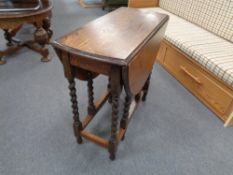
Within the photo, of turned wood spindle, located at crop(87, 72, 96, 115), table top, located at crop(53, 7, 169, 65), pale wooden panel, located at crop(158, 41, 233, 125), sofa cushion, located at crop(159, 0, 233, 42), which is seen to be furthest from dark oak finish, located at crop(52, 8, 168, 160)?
sofa cushion, located at crop(159, 0, 233, 42)

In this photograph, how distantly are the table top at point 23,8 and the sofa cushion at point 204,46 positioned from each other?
4.92ft

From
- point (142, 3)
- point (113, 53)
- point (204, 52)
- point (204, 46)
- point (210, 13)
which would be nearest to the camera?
point (113, 53)

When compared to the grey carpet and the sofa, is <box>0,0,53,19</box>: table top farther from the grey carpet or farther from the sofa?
the sofa

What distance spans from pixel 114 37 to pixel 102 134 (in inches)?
32.4

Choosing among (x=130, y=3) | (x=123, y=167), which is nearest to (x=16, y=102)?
(x=123, y=167)

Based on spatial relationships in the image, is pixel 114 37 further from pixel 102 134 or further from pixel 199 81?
pixel 199 81

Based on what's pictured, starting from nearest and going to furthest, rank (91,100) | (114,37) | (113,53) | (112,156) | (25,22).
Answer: (113,53) → (114,37) → (112,156) → (91,100) → (25,22)

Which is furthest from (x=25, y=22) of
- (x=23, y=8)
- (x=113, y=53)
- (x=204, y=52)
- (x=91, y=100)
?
(x=204, y=52)

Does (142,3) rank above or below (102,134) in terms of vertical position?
above

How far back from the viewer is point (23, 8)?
209 centimetres

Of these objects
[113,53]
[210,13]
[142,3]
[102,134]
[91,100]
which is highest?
[113,53]

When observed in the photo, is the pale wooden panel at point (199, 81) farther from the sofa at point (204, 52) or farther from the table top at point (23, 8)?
the table top at point (23, 8)

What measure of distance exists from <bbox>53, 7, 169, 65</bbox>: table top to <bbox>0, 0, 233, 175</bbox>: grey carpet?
0.81 metres

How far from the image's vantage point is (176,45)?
2041mm
